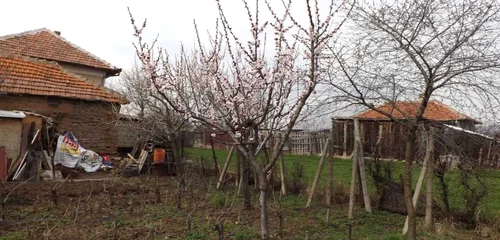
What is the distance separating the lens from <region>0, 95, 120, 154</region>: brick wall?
1473 centimetres

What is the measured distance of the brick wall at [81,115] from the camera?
14.7m

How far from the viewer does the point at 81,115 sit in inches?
624

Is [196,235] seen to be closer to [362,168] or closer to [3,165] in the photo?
[362,168]

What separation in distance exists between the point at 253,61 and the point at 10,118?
9.17 metres


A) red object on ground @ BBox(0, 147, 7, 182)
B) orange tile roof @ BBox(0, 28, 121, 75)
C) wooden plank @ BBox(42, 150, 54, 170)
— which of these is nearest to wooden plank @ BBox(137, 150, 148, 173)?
wooden plank @ BBox(42, 150, 54, 170)

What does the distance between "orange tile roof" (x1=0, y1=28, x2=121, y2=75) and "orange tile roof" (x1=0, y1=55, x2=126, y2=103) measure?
2.33 metres

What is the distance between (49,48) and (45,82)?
506cm

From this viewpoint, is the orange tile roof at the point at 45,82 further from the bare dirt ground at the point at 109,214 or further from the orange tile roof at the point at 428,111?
the orange tile roof at the point at 428,111

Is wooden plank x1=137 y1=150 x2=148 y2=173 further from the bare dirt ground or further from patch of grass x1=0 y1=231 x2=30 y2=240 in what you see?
patch of grass x1=0 y1=231 x2=30 y2=240

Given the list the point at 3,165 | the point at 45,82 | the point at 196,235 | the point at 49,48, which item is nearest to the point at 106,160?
the point at 45,82

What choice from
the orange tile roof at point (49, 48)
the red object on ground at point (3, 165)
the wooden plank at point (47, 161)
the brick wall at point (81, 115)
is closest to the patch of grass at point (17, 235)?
the red object on ground at point (3, 165)

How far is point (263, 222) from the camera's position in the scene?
16.9 feet

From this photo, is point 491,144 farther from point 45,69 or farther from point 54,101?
point 45,69

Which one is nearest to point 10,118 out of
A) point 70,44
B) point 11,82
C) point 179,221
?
point 11,82
